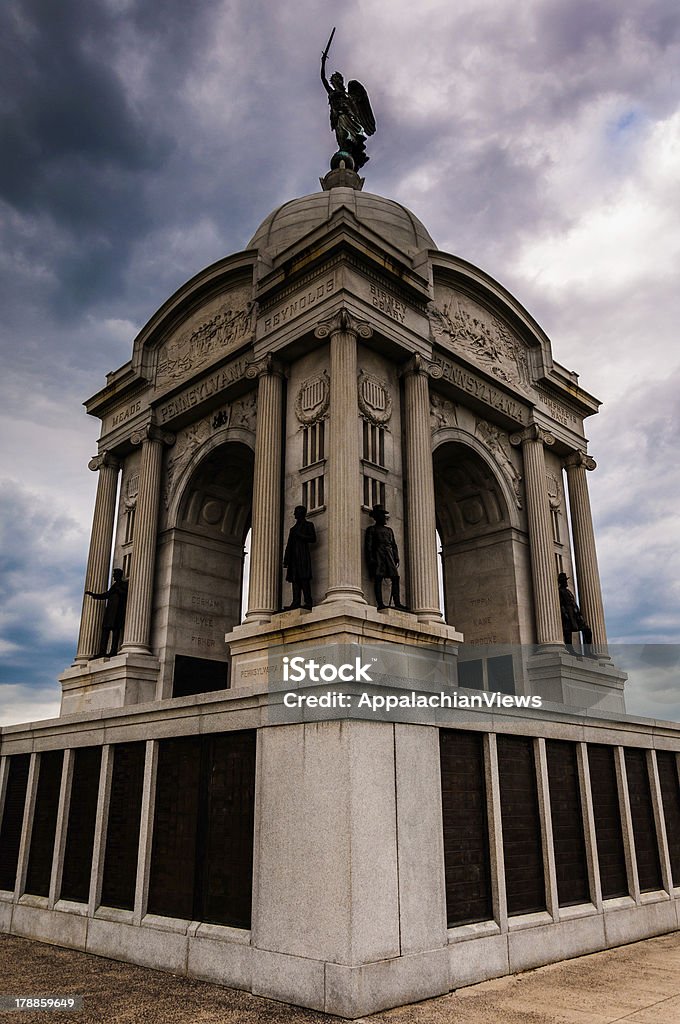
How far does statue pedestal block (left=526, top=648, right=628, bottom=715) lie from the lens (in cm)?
2389

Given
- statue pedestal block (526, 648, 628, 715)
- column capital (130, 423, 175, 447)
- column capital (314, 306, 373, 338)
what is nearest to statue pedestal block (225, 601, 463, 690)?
statue pedestal block (526, 648, 628, 715)

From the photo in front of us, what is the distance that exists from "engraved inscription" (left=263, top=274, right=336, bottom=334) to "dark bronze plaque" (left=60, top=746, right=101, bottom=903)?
14.0 m

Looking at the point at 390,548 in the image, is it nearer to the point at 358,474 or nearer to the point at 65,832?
the point at 358,474

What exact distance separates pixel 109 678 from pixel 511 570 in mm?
13518

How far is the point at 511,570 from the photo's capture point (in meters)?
26.4

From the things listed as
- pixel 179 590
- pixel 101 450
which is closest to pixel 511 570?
pixel 179 590

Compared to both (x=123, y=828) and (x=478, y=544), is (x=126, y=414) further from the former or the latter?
(x=123, y=828)

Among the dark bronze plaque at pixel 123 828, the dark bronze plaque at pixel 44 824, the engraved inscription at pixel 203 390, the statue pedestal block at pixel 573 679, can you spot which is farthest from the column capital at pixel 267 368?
the dark bronze plaque at pixel 123 828

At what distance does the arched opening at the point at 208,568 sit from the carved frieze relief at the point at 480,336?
7.54m

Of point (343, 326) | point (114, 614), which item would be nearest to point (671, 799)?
point (343, 326)

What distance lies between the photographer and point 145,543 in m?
26.7

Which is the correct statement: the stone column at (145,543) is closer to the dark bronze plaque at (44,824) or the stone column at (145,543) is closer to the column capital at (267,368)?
the column capital at (267,368)

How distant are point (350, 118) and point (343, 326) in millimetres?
14069

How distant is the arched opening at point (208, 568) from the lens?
25.8 metres
